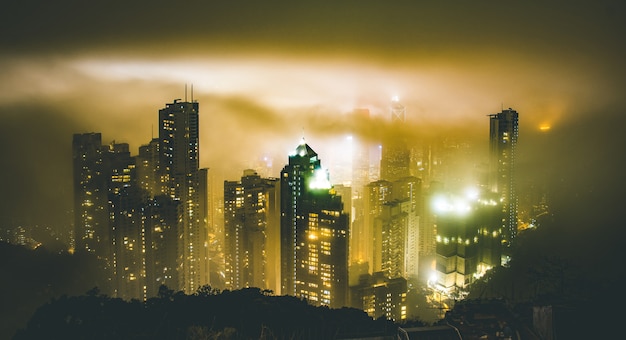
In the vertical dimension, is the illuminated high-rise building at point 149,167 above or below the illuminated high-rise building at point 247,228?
above

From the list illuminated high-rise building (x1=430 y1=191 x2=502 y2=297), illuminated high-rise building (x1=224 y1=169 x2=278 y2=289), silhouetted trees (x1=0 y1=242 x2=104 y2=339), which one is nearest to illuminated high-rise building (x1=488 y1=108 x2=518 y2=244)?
illuminated high-rise building (x1=430 y1=191 x2=502 y2=297)

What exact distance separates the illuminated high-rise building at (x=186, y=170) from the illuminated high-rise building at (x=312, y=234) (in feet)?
4.66

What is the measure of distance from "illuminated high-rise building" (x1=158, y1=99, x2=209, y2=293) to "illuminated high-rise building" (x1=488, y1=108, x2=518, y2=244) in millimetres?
4322

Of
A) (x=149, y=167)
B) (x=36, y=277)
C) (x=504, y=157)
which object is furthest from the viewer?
(x=504, y=157)

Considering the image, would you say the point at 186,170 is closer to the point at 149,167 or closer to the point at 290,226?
the point at 149,167

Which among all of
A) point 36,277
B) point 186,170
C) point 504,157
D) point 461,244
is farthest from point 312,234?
point 504,157

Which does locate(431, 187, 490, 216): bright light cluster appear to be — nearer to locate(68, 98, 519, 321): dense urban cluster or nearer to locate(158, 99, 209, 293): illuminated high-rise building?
locate(68, 98, 519, 321): dense urban cluster

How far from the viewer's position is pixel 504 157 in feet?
28.1

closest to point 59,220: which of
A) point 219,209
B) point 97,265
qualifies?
point 97,265

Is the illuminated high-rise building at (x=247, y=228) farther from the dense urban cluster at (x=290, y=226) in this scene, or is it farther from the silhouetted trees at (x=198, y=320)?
the silhouetted trees at (x=198, y=320)

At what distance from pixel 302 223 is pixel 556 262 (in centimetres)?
287

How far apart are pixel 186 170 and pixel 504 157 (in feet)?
15.6

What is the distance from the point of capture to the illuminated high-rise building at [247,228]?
303 inches

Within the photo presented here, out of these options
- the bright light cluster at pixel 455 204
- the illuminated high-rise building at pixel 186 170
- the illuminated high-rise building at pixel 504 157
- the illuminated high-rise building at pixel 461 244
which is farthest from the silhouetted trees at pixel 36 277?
the illuminated high-rise building at pixel 504 157
